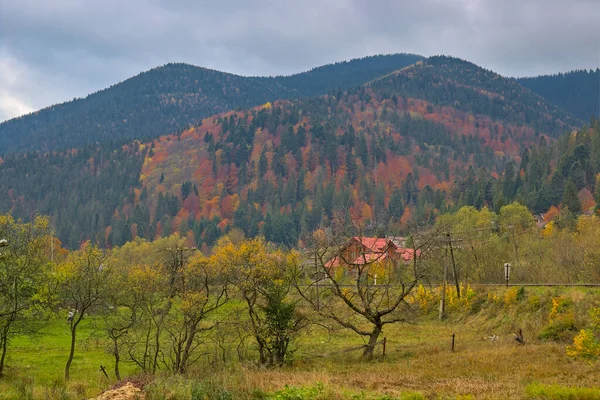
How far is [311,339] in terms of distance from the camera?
4122 cm

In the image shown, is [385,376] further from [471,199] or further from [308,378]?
[471,199]

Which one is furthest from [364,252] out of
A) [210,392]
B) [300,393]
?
[300,393]

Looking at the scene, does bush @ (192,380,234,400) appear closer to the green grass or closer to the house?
the green grass

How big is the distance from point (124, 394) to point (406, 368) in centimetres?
1283

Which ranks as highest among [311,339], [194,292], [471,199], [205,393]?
[471,199]

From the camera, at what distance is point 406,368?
85.1 ft

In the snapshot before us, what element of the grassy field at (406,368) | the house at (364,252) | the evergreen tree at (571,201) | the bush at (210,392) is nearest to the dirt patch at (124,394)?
the grassy field at (406,368)

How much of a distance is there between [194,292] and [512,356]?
654 inches

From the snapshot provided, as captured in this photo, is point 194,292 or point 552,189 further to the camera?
point 552,189

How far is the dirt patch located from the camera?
18.9m

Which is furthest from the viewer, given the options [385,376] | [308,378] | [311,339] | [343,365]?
[311,339]

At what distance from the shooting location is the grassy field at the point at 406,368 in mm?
18828

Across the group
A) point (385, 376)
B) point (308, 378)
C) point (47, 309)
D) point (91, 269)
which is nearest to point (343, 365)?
point (385, 376)

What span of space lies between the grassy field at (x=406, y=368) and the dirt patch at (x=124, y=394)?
1.31 feet
